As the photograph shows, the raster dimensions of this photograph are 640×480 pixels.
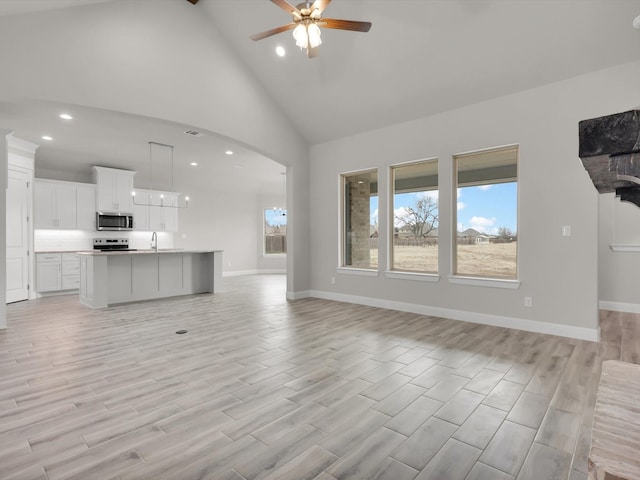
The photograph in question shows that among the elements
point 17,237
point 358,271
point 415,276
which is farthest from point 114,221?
point 415,276

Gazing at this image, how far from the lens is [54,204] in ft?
24.6

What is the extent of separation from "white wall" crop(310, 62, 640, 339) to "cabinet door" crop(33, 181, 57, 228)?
Result: 302 inches

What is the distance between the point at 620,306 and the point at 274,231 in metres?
9.55

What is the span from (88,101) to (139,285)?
A: 11.9 ft

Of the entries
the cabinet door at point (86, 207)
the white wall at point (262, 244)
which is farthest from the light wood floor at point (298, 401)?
the white wall at point (262, 244)

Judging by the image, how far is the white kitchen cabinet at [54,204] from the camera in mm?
7289

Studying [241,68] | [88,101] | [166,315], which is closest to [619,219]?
[241,68]

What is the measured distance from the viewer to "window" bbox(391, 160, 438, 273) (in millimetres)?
5277

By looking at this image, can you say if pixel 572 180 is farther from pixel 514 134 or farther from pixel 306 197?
pixel 306 197

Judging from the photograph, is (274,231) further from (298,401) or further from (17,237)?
(298,401)

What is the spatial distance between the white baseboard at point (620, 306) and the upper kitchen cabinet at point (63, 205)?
10.8 m

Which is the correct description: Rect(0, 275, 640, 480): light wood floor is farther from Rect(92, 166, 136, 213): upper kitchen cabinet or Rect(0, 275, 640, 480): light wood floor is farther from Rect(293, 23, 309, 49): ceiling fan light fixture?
Rect(92, 166, 136, 213): upper kitchen cabinet

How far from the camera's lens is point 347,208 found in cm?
643

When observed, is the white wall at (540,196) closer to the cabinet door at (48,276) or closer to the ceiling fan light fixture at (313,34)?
the ceiling fan light fixture at (313,34)
